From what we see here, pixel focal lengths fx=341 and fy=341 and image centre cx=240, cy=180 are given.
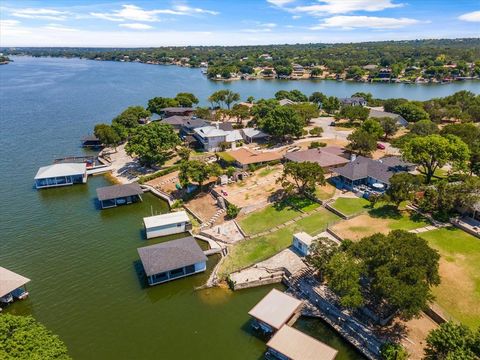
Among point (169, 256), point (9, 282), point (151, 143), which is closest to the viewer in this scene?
point (9, 282)

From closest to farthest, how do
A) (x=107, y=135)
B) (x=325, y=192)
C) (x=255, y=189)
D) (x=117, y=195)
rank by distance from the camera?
(x=325, y=192)
(x=117, y=195)
(x=255, y=189)
(x=107, y=135)

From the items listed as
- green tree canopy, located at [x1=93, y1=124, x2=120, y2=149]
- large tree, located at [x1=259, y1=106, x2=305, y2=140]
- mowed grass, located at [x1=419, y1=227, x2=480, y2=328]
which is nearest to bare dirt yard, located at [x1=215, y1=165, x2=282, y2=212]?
large tree, located at [x1=259, y1=106, x2=305, y2=140]

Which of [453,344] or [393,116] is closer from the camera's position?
[453,344]

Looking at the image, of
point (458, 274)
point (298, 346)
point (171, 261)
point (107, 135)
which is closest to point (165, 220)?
point (171, 261)

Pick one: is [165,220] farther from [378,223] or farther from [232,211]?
[378,223]

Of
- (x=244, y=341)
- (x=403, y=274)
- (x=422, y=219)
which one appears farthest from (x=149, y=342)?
(x=422, y=219)
